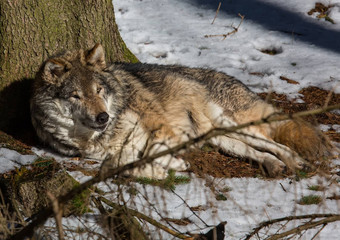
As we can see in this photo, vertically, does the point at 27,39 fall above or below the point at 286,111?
above

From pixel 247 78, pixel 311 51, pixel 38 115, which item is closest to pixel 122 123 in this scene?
pixel 38 115

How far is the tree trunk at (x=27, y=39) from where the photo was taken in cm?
540

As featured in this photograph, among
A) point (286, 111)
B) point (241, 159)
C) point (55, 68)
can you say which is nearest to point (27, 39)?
point (55, 68)

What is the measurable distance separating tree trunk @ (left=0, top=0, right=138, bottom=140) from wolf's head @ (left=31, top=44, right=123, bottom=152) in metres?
0.52

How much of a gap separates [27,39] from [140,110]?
1725 mm

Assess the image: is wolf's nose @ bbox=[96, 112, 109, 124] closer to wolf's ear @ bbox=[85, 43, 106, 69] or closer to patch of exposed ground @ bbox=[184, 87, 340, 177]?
wolf's ear @ bbox=[85, 43, 106, 69]

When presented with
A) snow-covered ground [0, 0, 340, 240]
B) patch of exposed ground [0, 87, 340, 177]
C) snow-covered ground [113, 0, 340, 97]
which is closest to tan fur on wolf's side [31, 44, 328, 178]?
patch of exposed ground [0, 87, 340, 177]

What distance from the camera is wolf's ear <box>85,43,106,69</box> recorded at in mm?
4984

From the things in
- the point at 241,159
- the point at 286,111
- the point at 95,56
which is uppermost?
the point at 95,56

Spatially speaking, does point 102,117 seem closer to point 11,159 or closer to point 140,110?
point 140,110

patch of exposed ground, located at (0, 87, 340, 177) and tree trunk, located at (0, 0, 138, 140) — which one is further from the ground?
tree trunk, located at (0, 0, 138, 140)

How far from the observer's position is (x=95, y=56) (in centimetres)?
503

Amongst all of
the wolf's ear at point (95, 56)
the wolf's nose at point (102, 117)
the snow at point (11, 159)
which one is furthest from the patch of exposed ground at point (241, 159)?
the wolf's ear at point (95, 56)

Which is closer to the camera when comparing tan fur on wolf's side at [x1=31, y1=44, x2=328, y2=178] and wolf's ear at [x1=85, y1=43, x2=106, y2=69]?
tan fur on wolf's side at [x1=31, y1=44, x2=328, y2=178]
